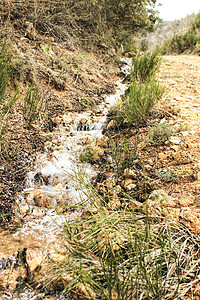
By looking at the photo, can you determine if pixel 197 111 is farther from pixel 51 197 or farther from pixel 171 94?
pixel 51 197

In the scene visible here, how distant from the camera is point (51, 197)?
2277 mm

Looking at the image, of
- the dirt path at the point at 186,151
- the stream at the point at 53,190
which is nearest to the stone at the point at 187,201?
the dirt path at the point at 186,151

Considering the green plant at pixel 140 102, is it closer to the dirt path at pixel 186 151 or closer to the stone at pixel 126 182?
the dirt path at pixel 186 151

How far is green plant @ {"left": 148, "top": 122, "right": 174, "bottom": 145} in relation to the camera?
8.12 ft

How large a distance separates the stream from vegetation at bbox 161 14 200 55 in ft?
21.9

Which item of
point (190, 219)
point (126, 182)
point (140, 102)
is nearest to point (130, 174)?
point (126, 182)

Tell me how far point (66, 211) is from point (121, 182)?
26.4 inches

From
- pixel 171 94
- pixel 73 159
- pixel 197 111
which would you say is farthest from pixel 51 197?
pixel 171 94

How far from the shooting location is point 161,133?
8.22 feet

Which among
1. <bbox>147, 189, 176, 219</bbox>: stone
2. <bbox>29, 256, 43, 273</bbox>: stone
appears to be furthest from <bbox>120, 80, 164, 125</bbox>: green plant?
<bbox>29, 256, 43, 273</bbox>: stone

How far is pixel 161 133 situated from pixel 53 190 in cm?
149

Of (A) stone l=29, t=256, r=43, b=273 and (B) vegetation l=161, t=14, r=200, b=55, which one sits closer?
(A) stone l=29, t=256, r=43, b=273

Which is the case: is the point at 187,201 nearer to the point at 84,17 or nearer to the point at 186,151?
the point at 186,151

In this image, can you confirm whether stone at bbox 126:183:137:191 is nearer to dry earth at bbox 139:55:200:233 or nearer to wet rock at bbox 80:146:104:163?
dry earth at bbox 139:55:200:233
